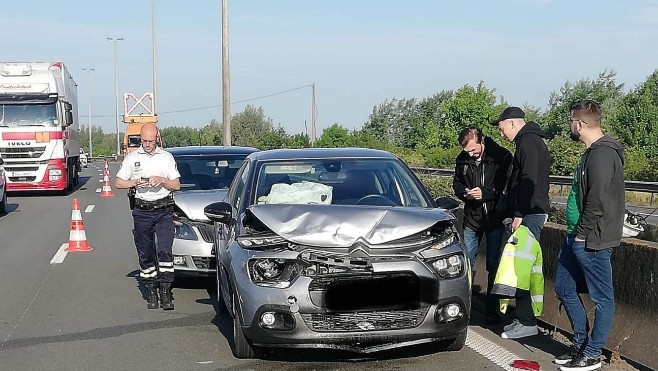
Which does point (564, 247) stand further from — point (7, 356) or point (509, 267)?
point (7, 356)

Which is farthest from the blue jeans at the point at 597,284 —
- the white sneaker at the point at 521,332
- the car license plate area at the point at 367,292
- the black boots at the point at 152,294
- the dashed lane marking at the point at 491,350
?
the black boots at the point at 152,294

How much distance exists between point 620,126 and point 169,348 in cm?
6427

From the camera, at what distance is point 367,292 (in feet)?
18.7

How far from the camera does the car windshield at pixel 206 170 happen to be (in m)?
10.4

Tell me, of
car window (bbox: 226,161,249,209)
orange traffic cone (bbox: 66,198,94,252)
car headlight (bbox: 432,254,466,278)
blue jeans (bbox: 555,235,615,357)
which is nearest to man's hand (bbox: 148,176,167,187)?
car window (bbox: 226,161,249,209)

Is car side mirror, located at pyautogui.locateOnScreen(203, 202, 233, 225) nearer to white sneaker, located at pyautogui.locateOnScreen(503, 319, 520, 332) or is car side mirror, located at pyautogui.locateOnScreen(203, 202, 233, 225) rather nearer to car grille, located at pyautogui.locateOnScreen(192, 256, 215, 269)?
car grille, located at pyautogui.locateOnScreen(192, 256, 215, 269)

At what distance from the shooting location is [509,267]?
259 inches

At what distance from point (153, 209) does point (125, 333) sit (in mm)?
1376

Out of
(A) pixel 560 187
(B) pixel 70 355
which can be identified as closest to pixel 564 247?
(B) pixel 70 355

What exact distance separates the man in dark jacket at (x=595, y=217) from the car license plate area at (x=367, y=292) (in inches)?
43.4

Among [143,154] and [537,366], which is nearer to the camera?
[537,366]

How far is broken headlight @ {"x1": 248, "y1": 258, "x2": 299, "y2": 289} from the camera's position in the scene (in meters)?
5.72

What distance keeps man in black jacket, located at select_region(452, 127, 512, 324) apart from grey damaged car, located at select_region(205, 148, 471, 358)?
44.8 inches

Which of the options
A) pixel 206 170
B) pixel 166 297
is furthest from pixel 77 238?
pixel 166 297
